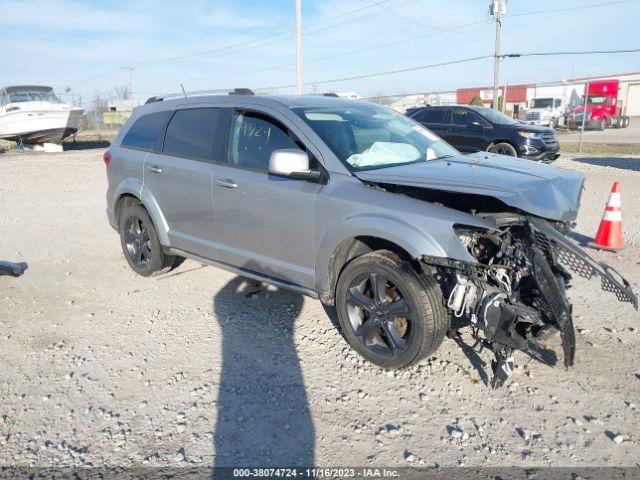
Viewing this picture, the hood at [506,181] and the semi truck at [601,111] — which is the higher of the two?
the semi truck at [601,111]

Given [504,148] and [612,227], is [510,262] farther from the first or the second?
[504,148]

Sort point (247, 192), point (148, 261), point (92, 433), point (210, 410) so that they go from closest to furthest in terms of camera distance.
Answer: point (92, 433), point (210, 410), point (247, 192), point (148, 261)

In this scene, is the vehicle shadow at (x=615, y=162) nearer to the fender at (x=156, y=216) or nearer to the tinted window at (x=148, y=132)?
the tinted window at (x=148, y=132)

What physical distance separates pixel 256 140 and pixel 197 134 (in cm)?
79

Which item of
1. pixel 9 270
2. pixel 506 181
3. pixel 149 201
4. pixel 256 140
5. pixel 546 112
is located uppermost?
pixel 546 112

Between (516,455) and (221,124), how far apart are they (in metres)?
3.43

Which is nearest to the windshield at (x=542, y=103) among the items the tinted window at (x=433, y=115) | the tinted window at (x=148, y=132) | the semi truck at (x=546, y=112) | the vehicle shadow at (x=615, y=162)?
the semi truck at (x=546, y=112)

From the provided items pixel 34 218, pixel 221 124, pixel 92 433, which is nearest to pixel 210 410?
pixel 92 433

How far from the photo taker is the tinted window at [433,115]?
14.5 metres

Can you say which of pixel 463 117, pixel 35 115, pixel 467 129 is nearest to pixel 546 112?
pixel 463 117

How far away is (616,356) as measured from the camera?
12.4ft

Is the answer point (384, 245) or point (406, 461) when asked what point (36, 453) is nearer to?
point (406, 461)

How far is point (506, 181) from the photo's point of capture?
335 centimetres

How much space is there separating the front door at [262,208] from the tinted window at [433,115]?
11003 mm
